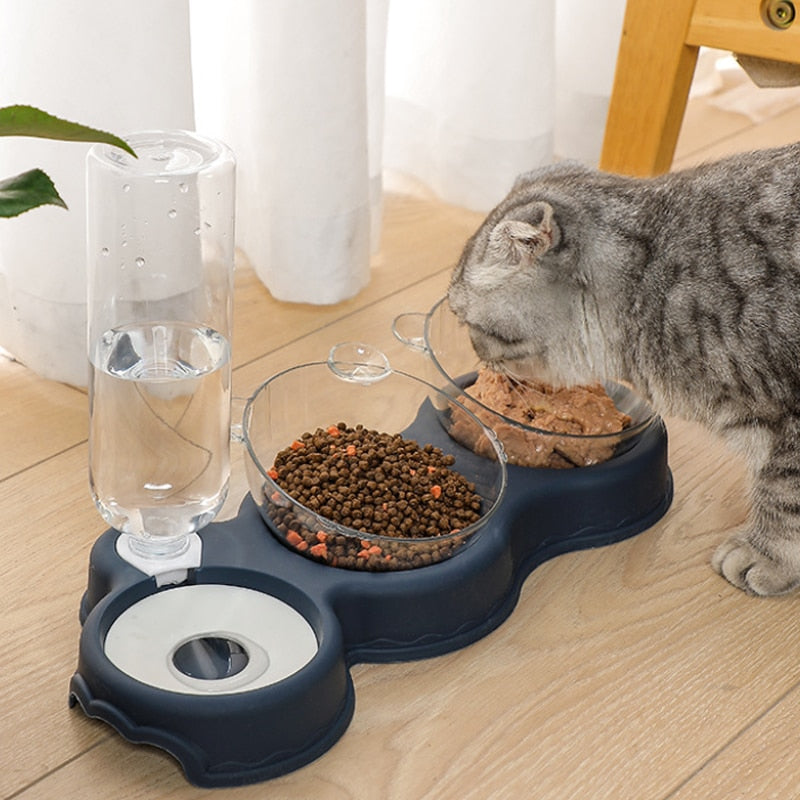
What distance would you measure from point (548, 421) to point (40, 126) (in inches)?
30.3

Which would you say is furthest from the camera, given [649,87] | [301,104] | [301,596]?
[649,87]

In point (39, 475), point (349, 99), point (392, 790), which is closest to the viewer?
point (392, 790)

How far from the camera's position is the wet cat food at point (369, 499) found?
3.78 feet

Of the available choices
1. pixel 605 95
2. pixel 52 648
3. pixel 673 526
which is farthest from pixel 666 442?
pixel 605 95

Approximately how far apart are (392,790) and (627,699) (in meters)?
0.25

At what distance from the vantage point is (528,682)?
115 cm

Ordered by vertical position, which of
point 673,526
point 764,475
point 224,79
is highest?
point 224,79

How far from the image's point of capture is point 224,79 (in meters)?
1.61

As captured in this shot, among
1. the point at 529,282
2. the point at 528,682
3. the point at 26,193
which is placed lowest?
the point at 528,682

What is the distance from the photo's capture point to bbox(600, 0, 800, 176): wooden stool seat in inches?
57.5

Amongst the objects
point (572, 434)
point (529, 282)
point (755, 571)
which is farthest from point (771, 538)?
point (529, 282)

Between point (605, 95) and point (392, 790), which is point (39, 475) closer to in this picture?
point (392, 790)

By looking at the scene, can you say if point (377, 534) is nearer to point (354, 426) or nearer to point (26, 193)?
point (354, 426)

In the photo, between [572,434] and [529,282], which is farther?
[572,434]
